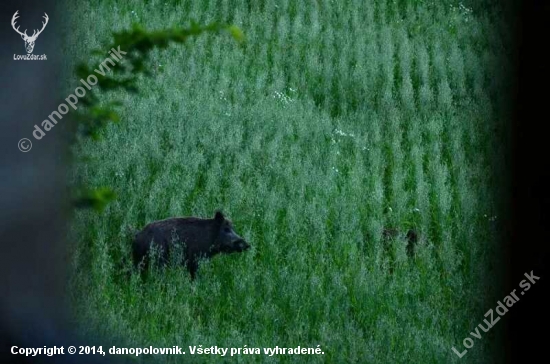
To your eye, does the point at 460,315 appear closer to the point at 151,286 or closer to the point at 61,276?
the point at 151,286

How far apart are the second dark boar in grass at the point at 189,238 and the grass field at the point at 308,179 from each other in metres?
0.09

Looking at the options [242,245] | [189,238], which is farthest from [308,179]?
[189,238]

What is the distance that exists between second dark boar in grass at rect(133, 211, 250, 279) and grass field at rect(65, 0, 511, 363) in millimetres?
95

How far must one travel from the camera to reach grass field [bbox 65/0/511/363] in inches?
193

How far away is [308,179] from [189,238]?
0.90 meters

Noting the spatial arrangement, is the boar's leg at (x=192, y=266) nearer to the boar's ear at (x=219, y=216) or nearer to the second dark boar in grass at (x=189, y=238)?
the second dark boar in grass at (x=189, y=238)

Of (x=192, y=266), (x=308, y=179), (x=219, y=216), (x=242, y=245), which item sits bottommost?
(x=192, y=266)

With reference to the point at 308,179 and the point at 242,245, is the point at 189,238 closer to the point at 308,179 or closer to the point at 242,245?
the point at 242,245

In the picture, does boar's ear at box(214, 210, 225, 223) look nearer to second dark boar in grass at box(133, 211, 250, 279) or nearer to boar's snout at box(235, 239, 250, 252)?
second dark boar in grass at box(133, 211, 250, 279)

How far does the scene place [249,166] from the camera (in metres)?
5.90

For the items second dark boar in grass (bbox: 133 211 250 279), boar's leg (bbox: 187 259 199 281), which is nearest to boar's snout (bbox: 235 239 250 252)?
second dark boar in grass (bbox: 133 211 250 279)

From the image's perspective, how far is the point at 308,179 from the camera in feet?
19.1

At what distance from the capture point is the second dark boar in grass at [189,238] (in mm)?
5477

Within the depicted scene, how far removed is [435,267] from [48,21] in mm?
3633
